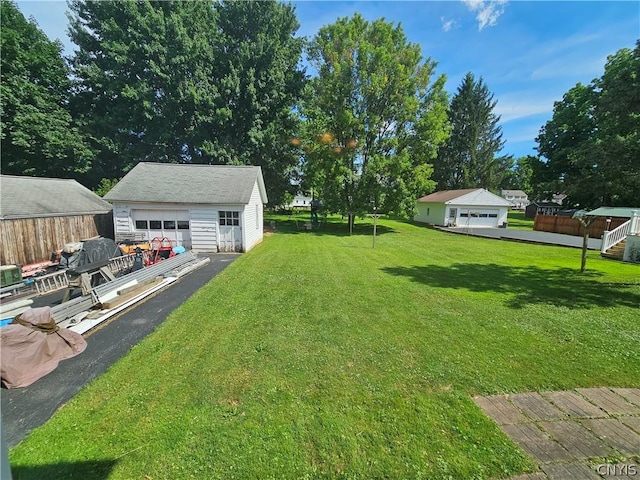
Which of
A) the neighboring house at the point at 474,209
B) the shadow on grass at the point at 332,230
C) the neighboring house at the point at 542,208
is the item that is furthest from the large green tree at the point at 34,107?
the neighboring house at the point at 542,208

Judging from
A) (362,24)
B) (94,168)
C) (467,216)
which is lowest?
(467,216)

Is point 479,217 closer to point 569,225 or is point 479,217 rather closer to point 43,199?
point 569,225

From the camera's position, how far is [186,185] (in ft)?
51.0

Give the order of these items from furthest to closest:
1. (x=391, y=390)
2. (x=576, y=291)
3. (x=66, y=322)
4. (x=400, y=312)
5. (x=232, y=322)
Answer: (x=576, y=291) → (x=400, y=312) → (x=232, y=322) → (x=66, y=322) → (x=391, y=390)

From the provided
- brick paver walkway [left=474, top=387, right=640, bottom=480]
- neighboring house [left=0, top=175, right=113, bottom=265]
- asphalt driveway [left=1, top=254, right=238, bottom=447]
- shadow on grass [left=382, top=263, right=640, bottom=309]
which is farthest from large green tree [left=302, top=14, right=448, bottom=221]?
brick paver walkway [left=474, top=387, right=640, bottom=480]

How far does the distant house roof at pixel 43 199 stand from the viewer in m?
11.6

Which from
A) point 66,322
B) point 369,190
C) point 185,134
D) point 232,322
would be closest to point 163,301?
point 66,322

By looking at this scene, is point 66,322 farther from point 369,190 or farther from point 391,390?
point 369,190

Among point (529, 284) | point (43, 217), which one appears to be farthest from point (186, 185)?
point (529, 284)

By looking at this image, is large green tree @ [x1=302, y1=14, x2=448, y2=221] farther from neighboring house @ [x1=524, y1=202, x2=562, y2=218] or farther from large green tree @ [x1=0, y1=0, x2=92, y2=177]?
neighboring house @ [x1=524, y1=202, x2=562, y2=218]

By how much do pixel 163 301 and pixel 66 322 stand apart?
7.04 ft

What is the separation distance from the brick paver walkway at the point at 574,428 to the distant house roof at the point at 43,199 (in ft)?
53.3

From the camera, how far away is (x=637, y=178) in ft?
24.3

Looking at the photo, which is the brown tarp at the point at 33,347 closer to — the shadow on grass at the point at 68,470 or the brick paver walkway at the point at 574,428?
the shadow on grass at the point at 68,470
